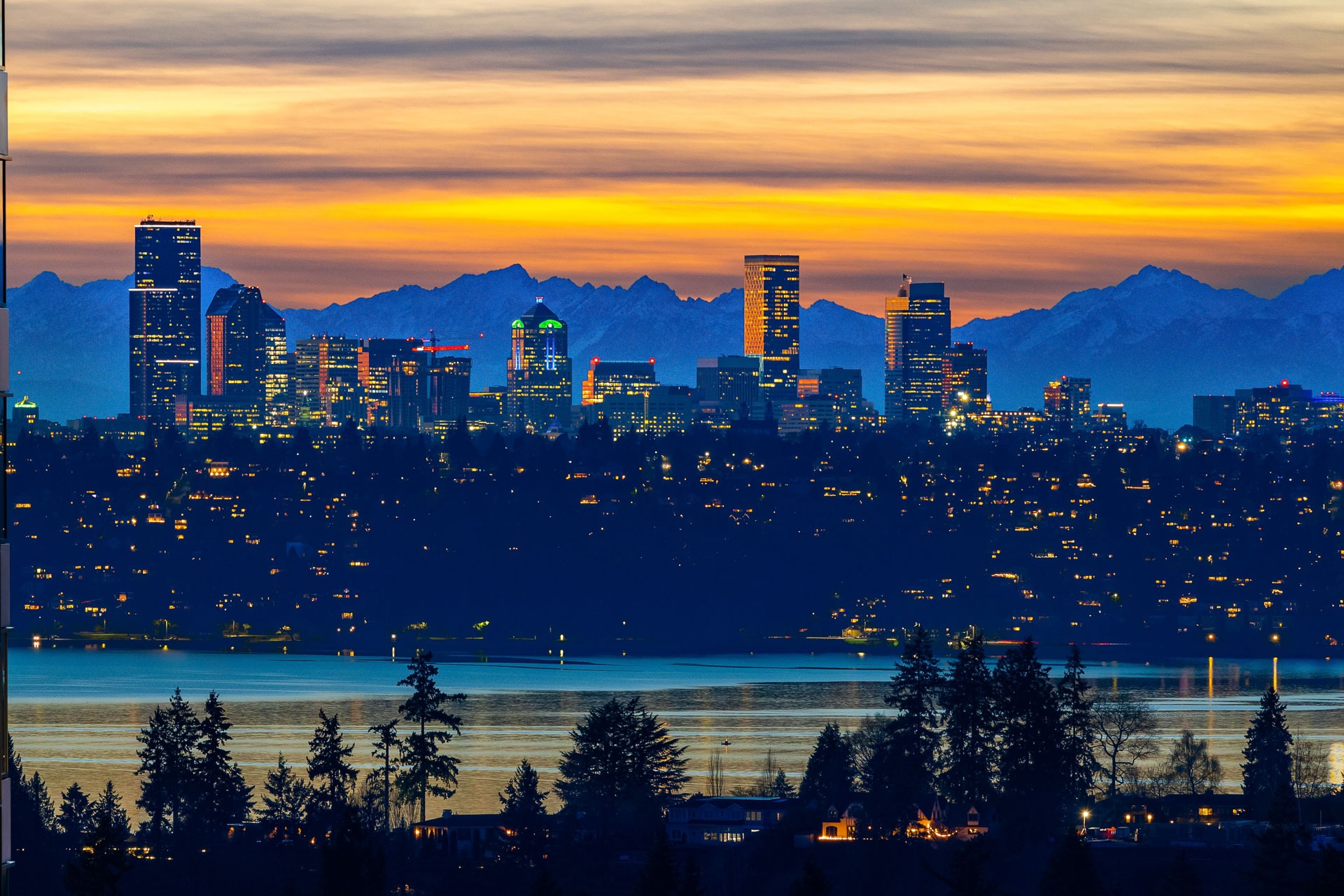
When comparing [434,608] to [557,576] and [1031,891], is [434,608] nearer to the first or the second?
[557,576]

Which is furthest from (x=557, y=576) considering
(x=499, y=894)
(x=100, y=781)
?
(x=499, y=894)

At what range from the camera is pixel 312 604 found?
579ft

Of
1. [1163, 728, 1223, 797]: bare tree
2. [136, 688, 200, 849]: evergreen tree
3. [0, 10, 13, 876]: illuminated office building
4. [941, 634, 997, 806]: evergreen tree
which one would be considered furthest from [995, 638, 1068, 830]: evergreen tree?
[0, 10, 13, 876]: illuminated office building

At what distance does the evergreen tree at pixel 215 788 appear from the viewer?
4838 cm

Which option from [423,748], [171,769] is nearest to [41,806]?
[171,769]

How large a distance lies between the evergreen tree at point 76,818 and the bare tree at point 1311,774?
25007mm

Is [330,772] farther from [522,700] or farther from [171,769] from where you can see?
[522,700]

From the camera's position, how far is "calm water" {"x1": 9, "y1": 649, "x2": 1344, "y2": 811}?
75.8 meters

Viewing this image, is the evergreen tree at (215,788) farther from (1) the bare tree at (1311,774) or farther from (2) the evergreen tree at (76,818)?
(1) the bare tree at (1311,774)

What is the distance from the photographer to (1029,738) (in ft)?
169

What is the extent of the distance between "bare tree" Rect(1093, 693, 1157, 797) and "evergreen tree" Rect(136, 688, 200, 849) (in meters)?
20.6

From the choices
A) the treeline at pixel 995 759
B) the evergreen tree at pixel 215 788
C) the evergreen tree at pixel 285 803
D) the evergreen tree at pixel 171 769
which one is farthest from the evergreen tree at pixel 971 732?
the evergreen tree at pixel 171 769

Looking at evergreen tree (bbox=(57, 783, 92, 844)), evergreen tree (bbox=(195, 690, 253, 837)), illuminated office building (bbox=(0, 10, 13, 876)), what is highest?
illuminated office building (bbox=(0, 10, 13, 876))

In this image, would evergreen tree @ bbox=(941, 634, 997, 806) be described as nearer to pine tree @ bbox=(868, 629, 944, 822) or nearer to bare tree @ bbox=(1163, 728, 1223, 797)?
pine tree @ bbox=(868, 629, 944, 822)
